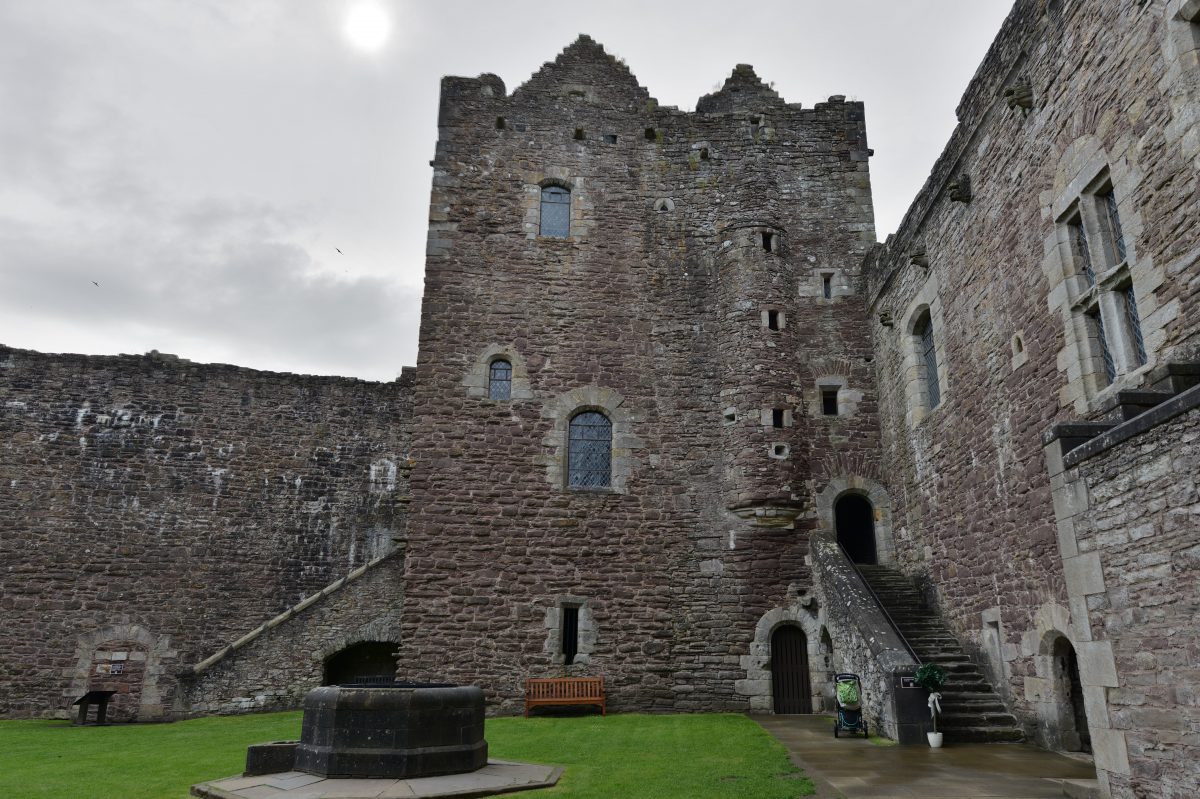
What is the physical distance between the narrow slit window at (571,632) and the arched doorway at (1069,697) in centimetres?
731

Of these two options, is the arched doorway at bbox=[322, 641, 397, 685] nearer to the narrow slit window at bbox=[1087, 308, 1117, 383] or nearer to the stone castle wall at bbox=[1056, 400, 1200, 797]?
the stone castle wall at bbox=[1056, 400, 1200, 797]

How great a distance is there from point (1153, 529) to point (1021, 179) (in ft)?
18.9

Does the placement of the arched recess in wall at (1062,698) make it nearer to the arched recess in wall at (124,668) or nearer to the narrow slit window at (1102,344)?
the narrow slit window at (1102,344)

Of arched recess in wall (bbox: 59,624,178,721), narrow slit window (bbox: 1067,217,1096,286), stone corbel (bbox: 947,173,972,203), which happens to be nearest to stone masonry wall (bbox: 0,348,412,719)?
arched recess in wall (bbox: 59,624,178,721)

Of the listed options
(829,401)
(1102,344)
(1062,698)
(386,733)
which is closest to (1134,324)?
(1102,344)

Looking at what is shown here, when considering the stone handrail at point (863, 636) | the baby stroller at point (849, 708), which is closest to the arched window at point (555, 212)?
the stone handrail at point (863, 636)

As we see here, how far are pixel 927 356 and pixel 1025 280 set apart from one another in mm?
3561

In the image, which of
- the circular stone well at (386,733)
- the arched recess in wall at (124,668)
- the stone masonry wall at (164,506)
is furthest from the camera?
the stone masonry wall at (164,506)

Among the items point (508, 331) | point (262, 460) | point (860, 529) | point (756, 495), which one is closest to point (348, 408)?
point (262, 460)

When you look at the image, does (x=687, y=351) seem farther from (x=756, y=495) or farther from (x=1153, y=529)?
(x=1153, y=529)

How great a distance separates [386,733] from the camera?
709cm

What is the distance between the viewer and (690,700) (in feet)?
43.9

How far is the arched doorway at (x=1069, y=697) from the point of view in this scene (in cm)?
880

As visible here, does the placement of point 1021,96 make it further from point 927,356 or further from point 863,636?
point 863,636
